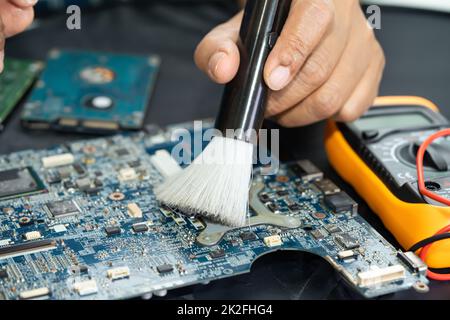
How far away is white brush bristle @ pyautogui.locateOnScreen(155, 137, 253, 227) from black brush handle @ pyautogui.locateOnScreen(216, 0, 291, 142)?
0.06 metres

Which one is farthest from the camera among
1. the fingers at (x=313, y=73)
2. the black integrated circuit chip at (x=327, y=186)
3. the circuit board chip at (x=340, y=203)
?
the fingers at (x=313, y=73)

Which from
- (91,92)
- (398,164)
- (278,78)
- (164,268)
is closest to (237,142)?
(278,78)

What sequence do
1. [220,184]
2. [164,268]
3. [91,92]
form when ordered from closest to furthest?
1. [164,268]
2. [220,184]
3. [91,92]

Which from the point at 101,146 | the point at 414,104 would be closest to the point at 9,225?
the point at 101,146

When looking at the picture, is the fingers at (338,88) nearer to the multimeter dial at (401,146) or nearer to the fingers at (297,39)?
the multimeter dial at (401,146)

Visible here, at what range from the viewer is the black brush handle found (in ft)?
7.38

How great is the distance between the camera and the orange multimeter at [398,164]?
218 cm

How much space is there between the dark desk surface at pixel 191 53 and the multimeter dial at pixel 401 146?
169mm

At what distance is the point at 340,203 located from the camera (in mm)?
2359

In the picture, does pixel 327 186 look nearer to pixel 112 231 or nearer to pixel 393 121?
pixel 393 121

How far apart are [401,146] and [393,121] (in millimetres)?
239

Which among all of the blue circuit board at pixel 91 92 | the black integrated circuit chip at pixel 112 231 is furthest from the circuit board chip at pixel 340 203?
the blue circuit board at pixel 91 92

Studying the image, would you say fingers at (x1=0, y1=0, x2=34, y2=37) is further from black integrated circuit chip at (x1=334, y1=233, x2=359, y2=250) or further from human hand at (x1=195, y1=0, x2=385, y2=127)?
black integrated circuit chip at (x1=334, y1=233, x2=359, y2=250)

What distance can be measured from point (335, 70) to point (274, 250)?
34.7 inches
